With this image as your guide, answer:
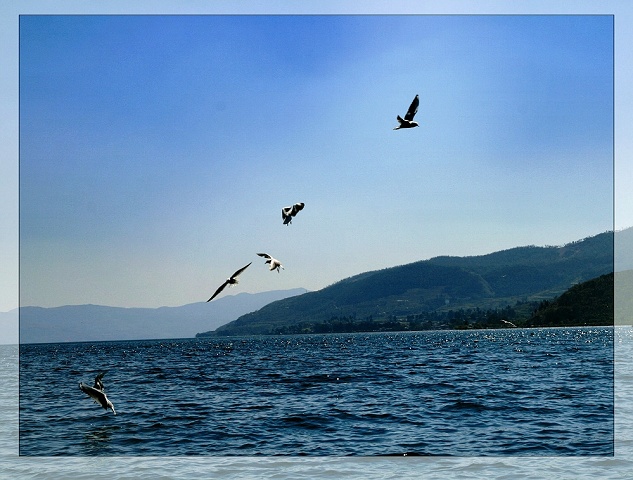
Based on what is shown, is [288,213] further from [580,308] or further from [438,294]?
[438,294]

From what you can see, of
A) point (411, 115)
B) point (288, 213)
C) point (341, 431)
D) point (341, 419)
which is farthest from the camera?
point (341, 419)

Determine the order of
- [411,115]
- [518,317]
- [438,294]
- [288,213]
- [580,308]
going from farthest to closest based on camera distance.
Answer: [438,294]
[518,317]
[580,308]
[288,213]
[411,115]

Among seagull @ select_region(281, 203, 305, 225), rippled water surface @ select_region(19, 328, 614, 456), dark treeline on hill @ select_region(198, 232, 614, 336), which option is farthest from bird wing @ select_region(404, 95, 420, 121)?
dark treeline on hill @ select_region(198, 232, 614, 336)

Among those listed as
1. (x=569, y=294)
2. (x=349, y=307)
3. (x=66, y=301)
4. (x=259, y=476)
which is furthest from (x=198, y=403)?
(x=349, y=307)

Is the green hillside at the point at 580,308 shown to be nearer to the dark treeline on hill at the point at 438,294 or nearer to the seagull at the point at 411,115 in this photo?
the dark treeline on hill at the point at 438,294

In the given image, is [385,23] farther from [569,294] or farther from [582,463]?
[569,294]

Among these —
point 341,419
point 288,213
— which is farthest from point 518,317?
point 288,213

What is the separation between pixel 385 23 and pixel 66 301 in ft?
177

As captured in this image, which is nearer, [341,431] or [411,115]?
[411,115]

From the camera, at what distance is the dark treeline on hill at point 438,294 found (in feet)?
535

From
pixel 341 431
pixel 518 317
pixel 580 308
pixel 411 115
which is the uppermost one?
pixel 411 115

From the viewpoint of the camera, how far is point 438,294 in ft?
575

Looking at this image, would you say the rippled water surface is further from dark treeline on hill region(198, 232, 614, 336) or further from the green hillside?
dark treeline on hill region(198, 232, 614, 336)

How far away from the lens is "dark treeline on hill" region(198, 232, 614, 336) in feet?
535
